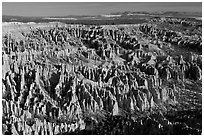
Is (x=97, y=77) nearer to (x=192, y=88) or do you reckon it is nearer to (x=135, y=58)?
(x=135, y=58)

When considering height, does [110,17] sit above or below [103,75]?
above

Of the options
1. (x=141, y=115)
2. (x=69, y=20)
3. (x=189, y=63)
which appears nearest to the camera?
(x=141, y=115)

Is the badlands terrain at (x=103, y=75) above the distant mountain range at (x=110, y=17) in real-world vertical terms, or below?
below

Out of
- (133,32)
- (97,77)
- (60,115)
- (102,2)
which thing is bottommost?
(60,115)

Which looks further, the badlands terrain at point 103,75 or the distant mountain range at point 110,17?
the distant mountain range at point 110,17

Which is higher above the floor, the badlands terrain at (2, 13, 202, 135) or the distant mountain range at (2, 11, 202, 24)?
the distant mountain range at (2, 11, 202, 24)

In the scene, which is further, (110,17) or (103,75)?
(110,17)

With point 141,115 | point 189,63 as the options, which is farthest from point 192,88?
point 141,115

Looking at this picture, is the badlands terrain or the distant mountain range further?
the distant mountain range
